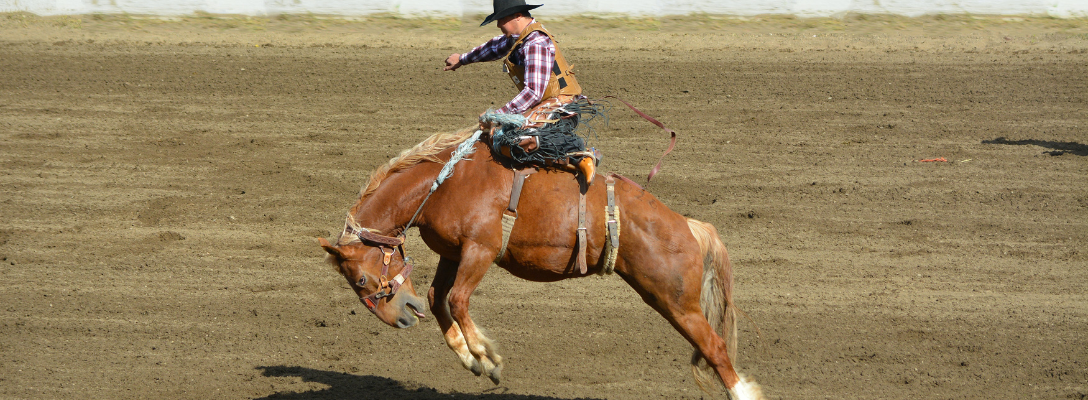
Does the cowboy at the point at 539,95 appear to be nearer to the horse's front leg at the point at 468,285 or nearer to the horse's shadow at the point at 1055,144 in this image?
the horse's front leg at the point at 468,285

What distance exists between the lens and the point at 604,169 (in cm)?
941

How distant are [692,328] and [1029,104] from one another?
28.9 ft

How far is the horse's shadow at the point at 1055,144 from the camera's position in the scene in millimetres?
9594

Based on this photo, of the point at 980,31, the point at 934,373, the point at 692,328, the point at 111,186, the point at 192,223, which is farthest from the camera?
the point at 980,31

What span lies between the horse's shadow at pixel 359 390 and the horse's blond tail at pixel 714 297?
3.72 feet

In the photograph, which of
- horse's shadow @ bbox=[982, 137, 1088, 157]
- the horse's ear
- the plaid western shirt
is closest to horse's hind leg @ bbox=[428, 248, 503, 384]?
the horse's ear

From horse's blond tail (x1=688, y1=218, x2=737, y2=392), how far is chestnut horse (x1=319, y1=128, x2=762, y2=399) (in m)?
0.08

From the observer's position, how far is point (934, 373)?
5.66m

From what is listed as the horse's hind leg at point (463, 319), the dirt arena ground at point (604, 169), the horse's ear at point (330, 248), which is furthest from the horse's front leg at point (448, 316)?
the dirt arena ground at point (604, 169)

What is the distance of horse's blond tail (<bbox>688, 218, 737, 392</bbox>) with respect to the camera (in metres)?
4.76

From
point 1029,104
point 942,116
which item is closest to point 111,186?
point 942,116

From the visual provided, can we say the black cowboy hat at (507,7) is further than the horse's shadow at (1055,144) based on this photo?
No

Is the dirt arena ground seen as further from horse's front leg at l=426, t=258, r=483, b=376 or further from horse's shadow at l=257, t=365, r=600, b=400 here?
horse's front leg at l=426, t=258, r=483, b=376

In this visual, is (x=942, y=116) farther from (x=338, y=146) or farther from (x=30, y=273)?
(x=30, y=273)
